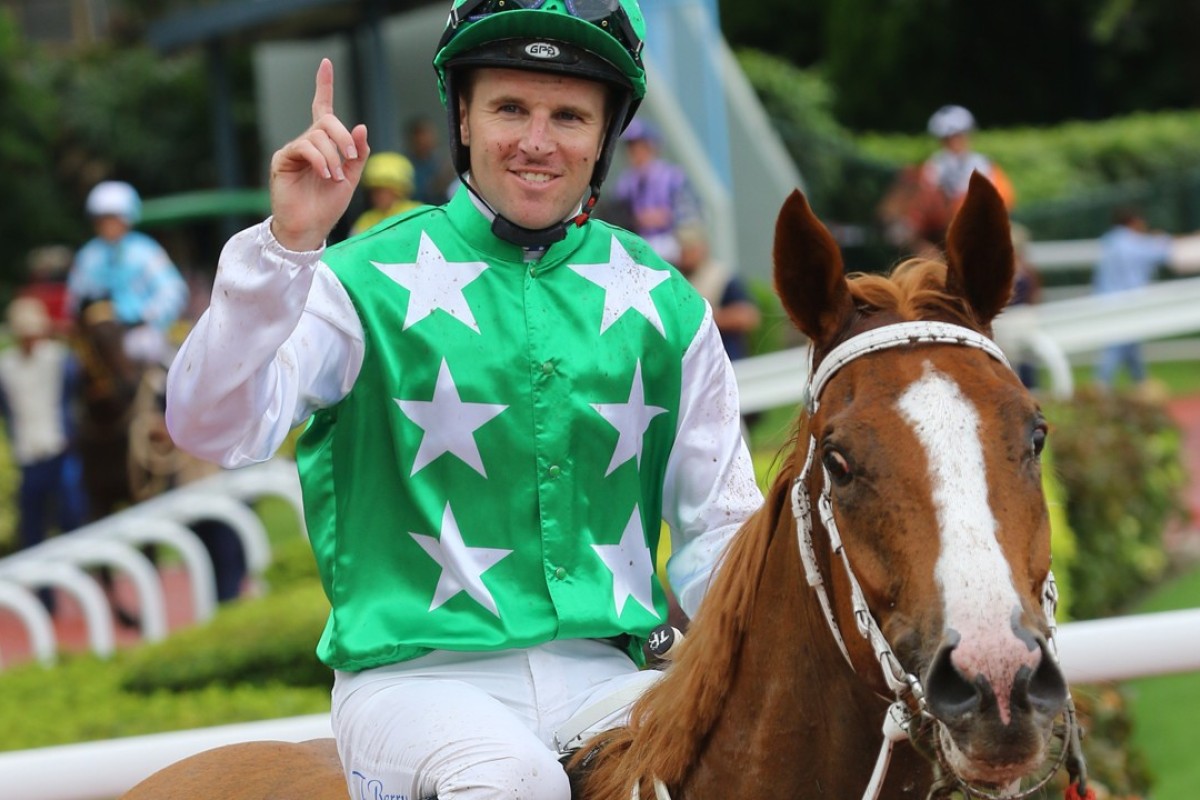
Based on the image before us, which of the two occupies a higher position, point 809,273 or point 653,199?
point 809,273

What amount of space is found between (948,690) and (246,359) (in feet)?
3.28

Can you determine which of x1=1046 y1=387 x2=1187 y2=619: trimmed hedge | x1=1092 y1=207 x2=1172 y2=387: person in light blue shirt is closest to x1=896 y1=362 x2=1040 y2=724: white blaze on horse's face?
x1=1046 y1=387 x2=1187 y2=619: trimmed hedge

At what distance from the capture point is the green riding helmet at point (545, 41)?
99.2 inches

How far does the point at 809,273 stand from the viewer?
222cm

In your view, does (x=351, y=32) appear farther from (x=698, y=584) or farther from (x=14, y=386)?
(x=698, y=584)

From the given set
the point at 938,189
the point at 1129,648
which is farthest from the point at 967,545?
the point at 938,189

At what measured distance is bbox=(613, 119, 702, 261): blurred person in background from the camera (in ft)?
30.4

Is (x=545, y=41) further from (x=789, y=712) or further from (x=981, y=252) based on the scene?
(x=789, y=712)

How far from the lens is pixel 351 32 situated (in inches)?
687

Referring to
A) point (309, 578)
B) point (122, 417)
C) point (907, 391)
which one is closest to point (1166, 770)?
point (309, 578)

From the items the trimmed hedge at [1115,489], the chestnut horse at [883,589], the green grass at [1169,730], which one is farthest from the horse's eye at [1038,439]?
the trimmed hedge at [1115,489]

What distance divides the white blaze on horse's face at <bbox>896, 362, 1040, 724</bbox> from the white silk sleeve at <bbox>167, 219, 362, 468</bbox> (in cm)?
82

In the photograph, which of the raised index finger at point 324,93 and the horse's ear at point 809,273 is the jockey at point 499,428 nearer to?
the raised index finger at point 324,93

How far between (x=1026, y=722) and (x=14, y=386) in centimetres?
1048
